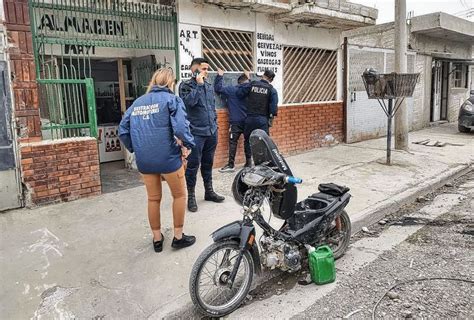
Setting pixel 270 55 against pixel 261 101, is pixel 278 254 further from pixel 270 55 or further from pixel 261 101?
pixel 270 55

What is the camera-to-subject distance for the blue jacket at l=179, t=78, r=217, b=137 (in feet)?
15.9

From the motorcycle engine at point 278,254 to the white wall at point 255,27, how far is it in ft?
13.6

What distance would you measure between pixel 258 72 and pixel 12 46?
4.39m

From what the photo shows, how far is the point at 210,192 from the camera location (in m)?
5.45

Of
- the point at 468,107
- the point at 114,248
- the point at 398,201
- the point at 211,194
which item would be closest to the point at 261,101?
the point at 211,194

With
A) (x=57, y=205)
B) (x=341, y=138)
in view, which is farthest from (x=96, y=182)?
(x=341, y=138)

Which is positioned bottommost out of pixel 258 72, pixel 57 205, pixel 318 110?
pixel 57 205

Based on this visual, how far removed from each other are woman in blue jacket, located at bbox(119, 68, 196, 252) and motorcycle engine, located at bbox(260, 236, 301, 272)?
0.94 meters

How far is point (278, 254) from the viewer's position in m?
3.36

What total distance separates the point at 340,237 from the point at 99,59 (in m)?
5.32

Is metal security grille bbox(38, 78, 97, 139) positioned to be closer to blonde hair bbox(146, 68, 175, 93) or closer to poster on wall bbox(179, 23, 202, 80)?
poster on wall bbox(179, 23, 202, 80)

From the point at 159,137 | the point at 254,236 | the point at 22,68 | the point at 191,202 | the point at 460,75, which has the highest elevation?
the point at 460,75

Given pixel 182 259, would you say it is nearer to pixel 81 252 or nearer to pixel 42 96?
pixel 81 252

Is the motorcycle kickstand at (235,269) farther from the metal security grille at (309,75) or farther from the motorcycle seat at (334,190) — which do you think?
the metal security grille at (309,75)
